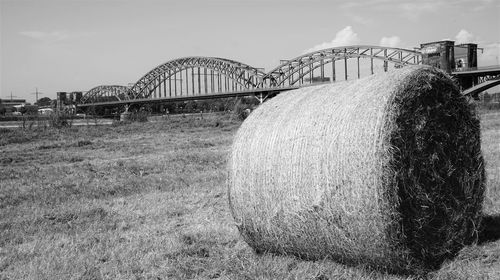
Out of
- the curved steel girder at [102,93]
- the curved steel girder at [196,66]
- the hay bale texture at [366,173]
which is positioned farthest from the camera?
the curved steel girder at [102,93]

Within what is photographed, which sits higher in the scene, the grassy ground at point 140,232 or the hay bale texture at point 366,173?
the hay bale texture at point 366,173

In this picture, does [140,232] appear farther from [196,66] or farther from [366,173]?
[196,66]

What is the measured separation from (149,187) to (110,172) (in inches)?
109

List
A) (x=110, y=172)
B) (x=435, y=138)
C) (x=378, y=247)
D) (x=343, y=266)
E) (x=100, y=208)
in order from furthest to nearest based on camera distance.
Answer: (x=110, y=172), (x=100, y=208), (x=435, y=138), (x=343, y=266), (x=378, y=247)

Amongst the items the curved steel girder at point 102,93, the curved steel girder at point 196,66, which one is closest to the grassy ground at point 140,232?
the curved steel girder at point 196,66

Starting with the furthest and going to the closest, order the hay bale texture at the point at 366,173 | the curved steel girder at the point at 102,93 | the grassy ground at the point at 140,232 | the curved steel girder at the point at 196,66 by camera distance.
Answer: the curved steel girder at the point at 102,93
the curved steel girder at the point at 196,66
the grassy ground at the point at 140,232
the hay bale texture at the point at 366,173

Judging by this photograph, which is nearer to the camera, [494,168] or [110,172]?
[494,168]

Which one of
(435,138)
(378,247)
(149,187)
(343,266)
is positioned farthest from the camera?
(149,187)

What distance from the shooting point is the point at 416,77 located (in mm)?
5379

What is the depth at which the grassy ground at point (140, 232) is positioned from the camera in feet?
16.9

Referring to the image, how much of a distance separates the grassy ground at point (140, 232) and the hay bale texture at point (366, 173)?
0.96 ft

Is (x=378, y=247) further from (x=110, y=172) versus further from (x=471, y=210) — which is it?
(x=110, y=172)

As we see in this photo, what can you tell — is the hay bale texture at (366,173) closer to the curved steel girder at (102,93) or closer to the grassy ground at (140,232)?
the grassy ground at (140,232)

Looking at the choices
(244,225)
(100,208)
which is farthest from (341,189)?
(100,208)
